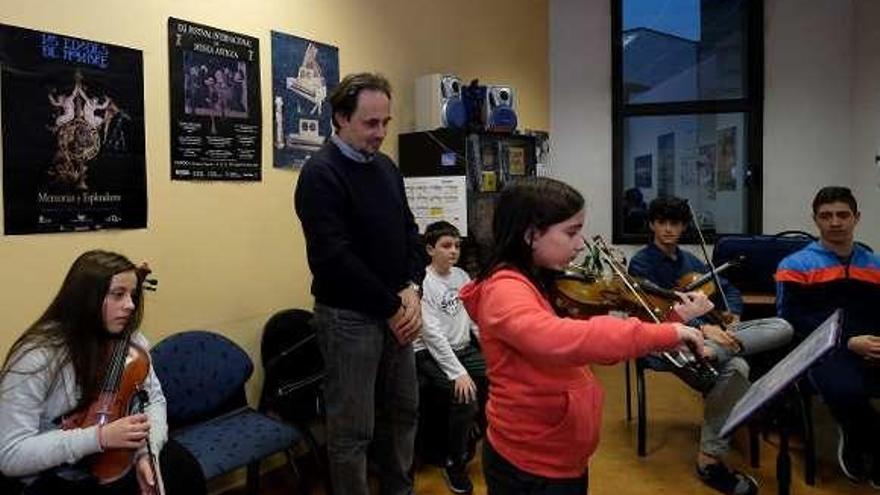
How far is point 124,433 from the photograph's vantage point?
5.67 feet

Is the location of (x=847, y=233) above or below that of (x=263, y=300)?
above

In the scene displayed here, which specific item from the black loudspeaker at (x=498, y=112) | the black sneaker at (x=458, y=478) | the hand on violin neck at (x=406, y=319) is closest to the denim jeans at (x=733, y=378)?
the black sneaker at (x=458, y=478)

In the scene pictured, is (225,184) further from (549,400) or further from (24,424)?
(549,400)

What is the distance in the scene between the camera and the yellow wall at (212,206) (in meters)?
2.29

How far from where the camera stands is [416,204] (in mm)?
3699

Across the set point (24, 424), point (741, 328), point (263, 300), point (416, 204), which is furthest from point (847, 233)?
point (24, 424)

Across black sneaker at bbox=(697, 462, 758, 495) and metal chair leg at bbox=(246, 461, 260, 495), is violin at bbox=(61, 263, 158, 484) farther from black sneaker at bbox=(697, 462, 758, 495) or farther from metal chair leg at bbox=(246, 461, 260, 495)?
black sneaker at bbox=(697, 462, 758, 495)

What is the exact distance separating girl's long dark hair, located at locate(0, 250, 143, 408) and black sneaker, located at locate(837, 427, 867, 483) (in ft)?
9.12

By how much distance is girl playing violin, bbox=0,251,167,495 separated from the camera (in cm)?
170

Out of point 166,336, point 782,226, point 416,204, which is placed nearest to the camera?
point 166,336

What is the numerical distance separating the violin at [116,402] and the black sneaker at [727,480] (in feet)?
6.98

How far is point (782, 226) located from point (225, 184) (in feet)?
13.3

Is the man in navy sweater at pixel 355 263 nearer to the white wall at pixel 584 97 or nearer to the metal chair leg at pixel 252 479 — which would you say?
the metal chair leg at pixel 252 479

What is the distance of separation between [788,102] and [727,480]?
3277 mm
